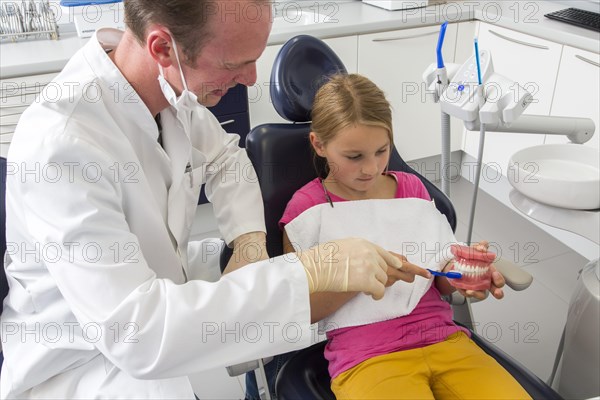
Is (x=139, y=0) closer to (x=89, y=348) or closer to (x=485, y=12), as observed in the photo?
(x=89, y=348)

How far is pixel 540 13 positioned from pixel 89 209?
239 cm

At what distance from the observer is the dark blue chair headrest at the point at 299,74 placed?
4.52 ft

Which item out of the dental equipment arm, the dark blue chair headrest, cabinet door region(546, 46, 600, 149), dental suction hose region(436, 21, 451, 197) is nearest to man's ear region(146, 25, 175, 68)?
the dark blue chair headrest

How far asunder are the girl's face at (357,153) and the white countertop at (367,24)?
1178mm

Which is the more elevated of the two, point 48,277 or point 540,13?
point 540,13

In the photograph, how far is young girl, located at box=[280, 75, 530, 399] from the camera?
114 cm

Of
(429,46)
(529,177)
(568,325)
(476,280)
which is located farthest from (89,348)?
(429,46)

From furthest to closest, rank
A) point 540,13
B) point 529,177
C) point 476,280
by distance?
point 540,13, point 476,280, point 529,177

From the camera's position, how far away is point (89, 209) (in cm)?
89

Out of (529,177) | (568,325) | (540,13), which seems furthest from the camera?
(540,13)

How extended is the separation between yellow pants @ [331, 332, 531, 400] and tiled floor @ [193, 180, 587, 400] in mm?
791

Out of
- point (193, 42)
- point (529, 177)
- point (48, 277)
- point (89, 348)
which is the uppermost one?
point (193, 42)

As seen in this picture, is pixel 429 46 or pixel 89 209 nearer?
pixel 89 209

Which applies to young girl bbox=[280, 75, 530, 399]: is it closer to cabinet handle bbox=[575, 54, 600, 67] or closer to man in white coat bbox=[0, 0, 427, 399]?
man in white coat bbox=[0, 0, 427, 399]
